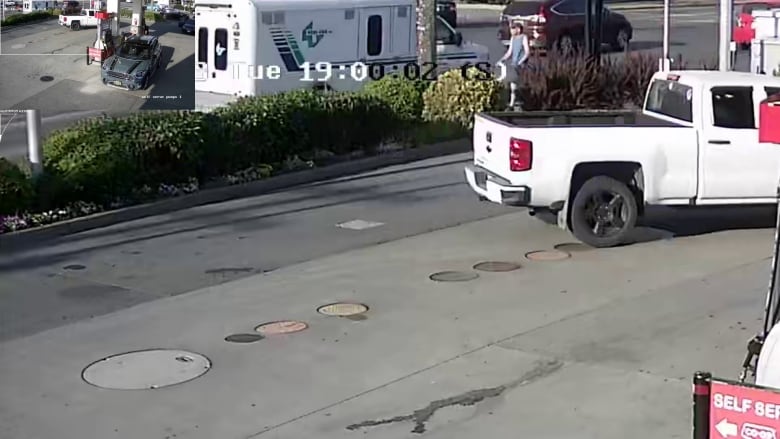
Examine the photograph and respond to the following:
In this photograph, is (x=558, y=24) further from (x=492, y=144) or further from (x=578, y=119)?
(x=492, y=144)

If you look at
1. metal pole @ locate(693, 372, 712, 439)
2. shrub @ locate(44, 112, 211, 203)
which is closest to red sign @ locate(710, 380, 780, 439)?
metal pole @ locate(693, 372, 712, 439)

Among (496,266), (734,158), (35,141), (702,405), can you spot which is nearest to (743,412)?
(702,405)

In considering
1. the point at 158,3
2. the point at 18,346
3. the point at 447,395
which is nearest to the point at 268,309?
the point at 18,346

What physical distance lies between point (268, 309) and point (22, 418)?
9.20 ft

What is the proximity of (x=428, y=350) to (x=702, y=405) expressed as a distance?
4331mm

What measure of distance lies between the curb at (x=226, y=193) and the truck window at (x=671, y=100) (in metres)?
4.78

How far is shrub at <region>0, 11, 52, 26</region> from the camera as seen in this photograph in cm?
1431

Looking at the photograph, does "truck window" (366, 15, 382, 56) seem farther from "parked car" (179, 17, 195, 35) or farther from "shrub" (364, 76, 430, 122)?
"parked car" (179, 17, 195, 35)

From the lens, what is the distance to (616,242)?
40.8ft

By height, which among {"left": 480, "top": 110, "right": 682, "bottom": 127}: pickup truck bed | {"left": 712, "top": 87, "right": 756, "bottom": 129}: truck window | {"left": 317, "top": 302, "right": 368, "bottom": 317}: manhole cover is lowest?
{"left": 317, "top": 302, "right": 368, "bottom": 317}: manhole cover

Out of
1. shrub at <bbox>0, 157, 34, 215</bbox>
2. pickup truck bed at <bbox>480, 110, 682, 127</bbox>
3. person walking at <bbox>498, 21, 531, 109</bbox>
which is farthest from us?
person walking at <bbox>498, 21, 531, 109</bbox>

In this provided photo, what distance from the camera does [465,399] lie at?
817 cm

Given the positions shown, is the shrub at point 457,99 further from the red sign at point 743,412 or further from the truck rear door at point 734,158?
the red sign at point 743,412

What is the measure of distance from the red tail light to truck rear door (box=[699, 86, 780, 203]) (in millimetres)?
1649
